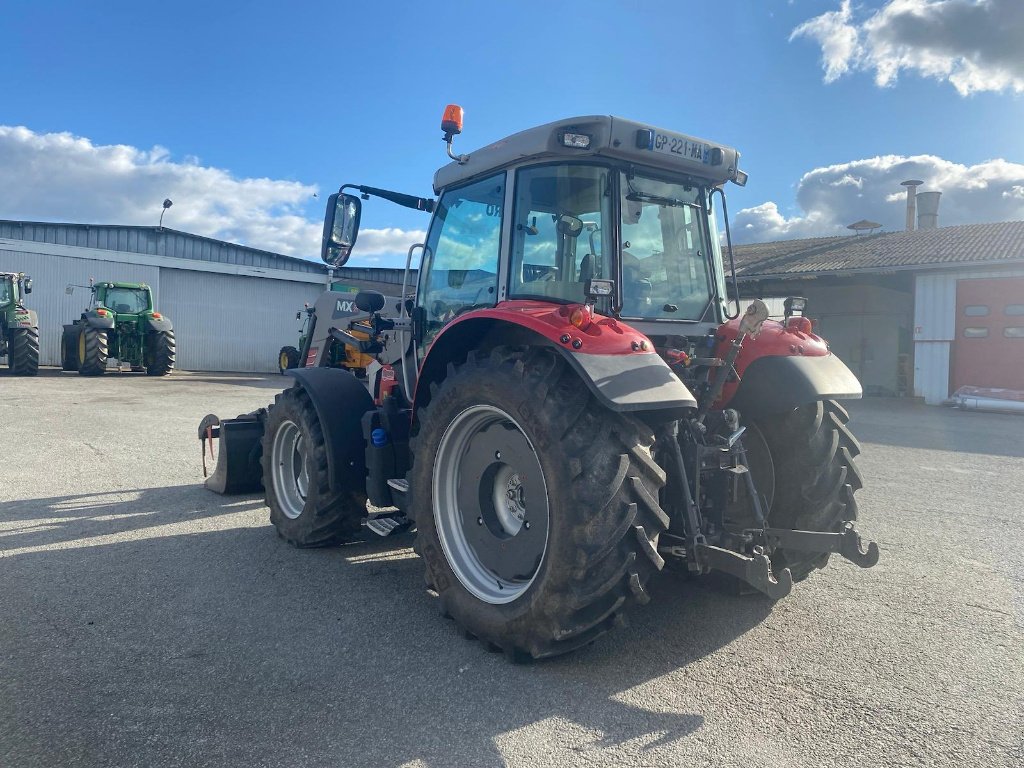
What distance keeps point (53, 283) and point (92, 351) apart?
750cm

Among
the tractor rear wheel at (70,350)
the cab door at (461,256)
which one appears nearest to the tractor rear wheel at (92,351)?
the tractor rear wheel at (70,350)

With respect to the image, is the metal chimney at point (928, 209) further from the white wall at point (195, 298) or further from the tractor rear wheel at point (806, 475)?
the tractor rear wheel at point (806, 475)

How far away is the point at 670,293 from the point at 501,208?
101 cm

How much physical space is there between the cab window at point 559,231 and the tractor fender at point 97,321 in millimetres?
18947

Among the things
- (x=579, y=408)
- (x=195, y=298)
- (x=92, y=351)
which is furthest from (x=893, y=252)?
(x=195, y=298)

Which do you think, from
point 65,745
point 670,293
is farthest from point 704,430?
point 65,745

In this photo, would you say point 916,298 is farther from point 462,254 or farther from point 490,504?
point 490,504

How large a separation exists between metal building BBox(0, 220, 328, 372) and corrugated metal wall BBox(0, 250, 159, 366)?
3cm

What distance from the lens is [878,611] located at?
3.79 metres

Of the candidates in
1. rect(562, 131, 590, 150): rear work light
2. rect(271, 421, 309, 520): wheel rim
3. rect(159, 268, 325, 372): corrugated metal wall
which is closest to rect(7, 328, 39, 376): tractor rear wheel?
rect(159, 268, 325, 372): corrugated metal wall

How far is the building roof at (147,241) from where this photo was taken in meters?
24.6

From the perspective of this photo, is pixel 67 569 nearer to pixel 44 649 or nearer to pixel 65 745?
pixel 44 649

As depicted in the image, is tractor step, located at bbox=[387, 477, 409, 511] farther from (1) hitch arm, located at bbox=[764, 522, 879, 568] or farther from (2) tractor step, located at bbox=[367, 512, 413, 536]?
(1) hitch arm, located at bbox=[764, 522, 879, 568]

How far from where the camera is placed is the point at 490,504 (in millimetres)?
3557
